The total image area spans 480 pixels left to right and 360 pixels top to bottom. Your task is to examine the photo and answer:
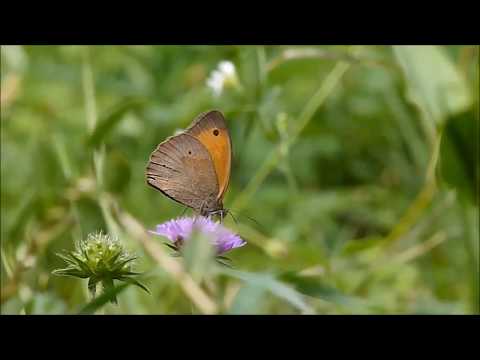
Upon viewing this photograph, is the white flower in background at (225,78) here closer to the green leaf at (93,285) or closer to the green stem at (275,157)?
the green stem at (275,157)

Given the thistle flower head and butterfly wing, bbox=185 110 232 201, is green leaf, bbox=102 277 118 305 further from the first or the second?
butterfly wing, bbox=185 110 232 201

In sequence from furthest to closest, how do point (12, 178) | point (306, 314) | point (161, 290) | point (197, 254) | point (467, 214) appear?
point (12, 178) → point (161, 290) → point (467, 214) → point (306, 314) → point (197, 254)

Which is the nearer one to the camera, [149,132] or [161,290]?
[161,290]

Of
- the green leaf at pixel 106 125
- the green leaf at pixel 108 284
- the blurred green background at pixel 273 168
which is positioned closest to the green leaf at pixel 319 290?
the blurred green background at pixel 273 168

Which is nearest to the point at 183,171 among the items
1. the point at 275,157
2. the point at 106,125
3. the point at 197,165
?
the point at 197,165

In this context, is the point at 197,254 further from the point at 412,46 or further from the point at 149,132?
the point at 149,132

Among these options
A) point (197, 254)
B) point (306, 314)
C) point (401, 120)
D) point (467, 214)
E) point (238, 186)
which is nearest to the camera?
point (197, 254)

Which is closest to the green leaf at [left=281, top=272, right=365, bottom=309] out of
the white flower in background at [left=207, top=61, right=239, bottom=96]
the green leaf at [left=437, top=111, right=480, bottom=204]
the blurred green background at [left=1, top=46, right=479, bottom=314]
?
the blurred green background at [left=1, top=46, right=479, bottom=314]

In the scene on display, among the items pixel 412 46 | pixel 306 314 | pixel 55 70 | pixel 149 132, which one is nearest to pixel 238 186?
pixel 149 132
